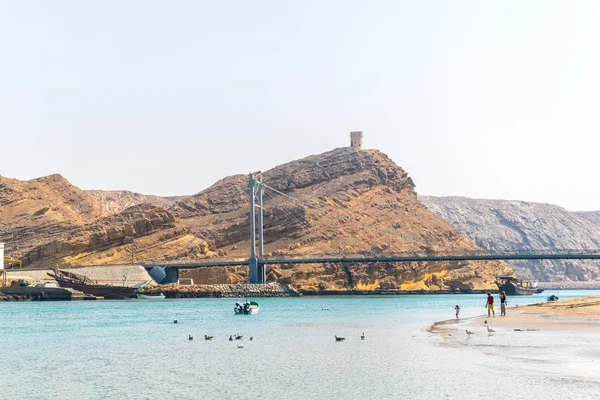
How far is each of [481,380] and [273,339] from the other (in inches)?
776

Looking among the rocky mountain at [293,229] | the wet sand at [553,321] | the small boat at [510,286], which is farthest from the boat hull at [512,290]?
the wet sand at [553,321]

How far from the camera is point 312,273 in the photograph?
146 m

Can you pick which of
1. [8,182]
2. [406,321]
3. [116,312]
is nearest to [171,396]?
[406,321]

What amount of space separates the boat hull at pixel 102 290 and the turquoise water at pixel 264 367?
57209mm

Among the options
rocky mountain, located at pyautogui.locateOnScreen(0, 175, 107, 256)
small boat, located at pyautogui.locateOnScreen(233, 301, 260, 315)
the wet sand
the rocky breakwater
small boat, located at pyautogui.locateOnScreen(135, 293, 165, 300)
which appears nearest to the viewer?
the wet sand

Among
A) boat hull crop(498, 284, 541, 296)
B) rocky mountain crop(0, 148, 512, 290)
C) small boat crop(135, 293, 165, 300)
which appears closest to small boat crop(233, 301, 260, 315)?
small boat crop(135, 293, 165, 300)

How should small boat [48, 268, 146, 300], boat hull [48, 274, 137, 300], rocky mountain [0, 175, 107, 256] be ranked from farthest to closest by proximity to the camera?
rocky mountain [0, 175, 107, 256]
small boat [48, 268, 146, 300]
boat hull [48, 274, 137, 300]

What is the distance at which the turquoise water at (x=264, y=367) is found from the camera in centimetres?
2614

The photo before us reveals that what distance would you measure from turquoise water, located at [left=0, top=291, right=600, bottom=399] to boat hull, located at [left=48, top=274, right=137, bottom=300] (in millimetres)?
57209

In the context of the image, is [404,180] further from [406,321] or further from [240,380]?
[240,380]

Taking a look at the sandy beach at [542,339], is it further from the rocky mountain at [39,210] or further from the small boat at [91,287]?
the rocky mountain at [39,210]

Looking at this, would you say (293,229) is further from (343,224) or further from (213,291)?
(213,291)

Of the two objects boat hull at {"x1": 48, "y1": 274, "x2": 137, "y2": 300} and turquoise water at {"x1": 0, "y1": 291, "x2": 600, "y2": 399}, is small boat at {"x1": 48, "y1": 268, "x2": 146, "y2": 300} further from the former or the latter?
turquoise water at {"x1": 0, "y1": 291, "x2": 600, "y2": 399}

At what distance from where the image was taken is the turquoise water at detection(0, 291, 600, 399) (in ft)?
85.8
